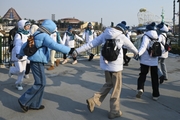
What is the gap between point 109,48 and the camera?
133 inches

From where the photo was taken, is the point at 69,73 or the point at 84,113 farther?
the point at 69,73

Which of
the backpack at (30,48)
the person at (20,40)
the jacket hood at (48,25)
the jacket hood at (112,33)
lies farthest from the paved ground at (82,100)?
the jacket hood at (48,25)

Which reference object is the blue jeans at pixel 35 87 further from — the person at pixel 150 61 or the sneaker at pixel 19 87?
the person at pixel 150 61

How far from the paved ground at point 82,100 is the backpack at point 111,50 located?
1058 millimetres

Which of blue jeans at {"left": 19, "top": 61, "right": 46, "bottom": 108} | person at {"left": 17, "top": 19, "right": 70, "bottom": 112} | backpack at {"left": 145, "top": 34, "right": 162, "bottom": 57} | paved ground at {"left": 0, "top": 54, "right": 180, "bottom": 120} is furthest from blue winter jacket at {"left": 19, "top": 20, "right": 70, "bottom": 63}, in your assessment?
backpack at {"left": 145, "top": 34, "right": 162, "bottom": 57}

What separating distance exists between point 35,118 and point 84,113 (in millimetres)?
860

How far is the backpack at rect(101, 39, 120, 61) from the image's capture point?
3375mm

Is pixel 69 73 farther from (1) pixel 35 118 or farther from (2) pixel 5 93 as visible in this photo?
(1) pixel 35 118

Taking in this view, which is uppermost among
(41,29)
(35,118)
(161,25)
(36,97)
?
(161,25)

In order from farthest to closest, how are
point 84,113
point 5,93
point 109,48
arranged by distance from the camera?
1. point 5,93
2. point 84,113
3. point 109,48

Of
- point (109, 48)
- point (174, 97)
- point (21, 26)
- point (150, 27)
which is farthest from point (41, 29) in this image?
point (174, 97)

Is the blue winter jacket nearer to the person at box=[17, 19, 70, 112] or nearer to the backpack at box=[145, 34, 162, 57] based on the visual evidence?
the person at box=[17, 19, 70, 112]

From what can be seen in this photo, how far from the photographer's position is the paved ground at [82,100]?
11.9 feet

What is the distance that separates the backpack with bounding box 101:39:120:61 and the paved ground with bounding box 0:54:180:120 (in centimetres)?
106
